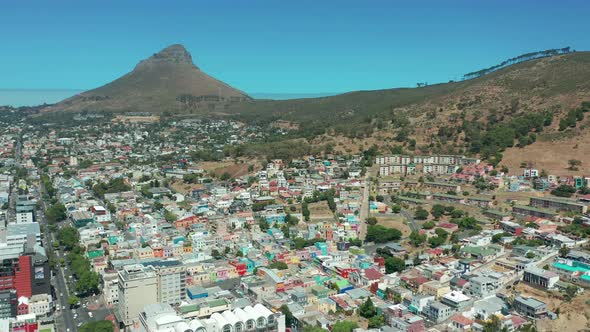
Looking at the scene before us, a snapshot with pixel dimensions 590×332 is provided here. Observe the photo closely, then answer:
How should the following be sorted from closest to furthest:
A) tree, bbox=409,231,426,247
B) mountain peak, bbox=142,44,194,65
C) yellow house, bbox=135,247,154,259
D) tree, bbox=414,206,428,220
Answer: yellow house, bbox=135,247,154,259 → tree, bbox=409,231,426,247 → tree, bbox=414,206,428,220 → mountain peak, bbox=142,44,194,65

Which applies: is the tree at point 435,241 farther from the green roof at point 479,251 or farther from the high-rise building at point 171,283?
the high-rise building at point 171,283

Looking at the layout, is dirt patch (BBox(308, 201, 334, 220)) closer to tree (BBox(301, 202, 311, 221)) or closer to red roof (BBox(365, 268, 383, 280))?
tree (BBox(301, 202, 311, 221))

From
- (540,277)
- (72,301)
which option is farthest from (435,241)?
(72,301)

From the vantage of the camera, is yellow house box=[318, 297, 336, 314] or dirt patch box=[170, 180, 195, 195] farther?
dirt patch box=[170, 180, 195, 195]

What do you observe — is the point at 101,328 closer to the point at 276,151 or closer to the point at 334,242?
the point at 334,242

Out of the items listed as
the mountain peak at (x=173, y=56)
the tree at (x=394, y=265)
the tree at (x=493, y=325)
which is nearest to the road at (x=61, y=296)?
the tree at (x=394, y=265)

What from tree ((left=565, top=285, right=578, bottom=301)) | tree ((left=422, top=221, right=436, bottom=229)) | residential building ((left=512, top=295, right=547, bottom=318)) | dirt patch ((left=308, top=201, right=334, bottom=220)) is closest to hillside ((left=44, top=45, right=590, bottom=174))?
tree ((left=422, top=221, right=436, bottom=229))

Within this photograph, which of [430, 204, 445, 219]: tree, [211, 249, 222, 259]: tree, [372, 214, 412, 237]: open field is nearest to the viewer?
[211, 249, 222, 259]: tree
